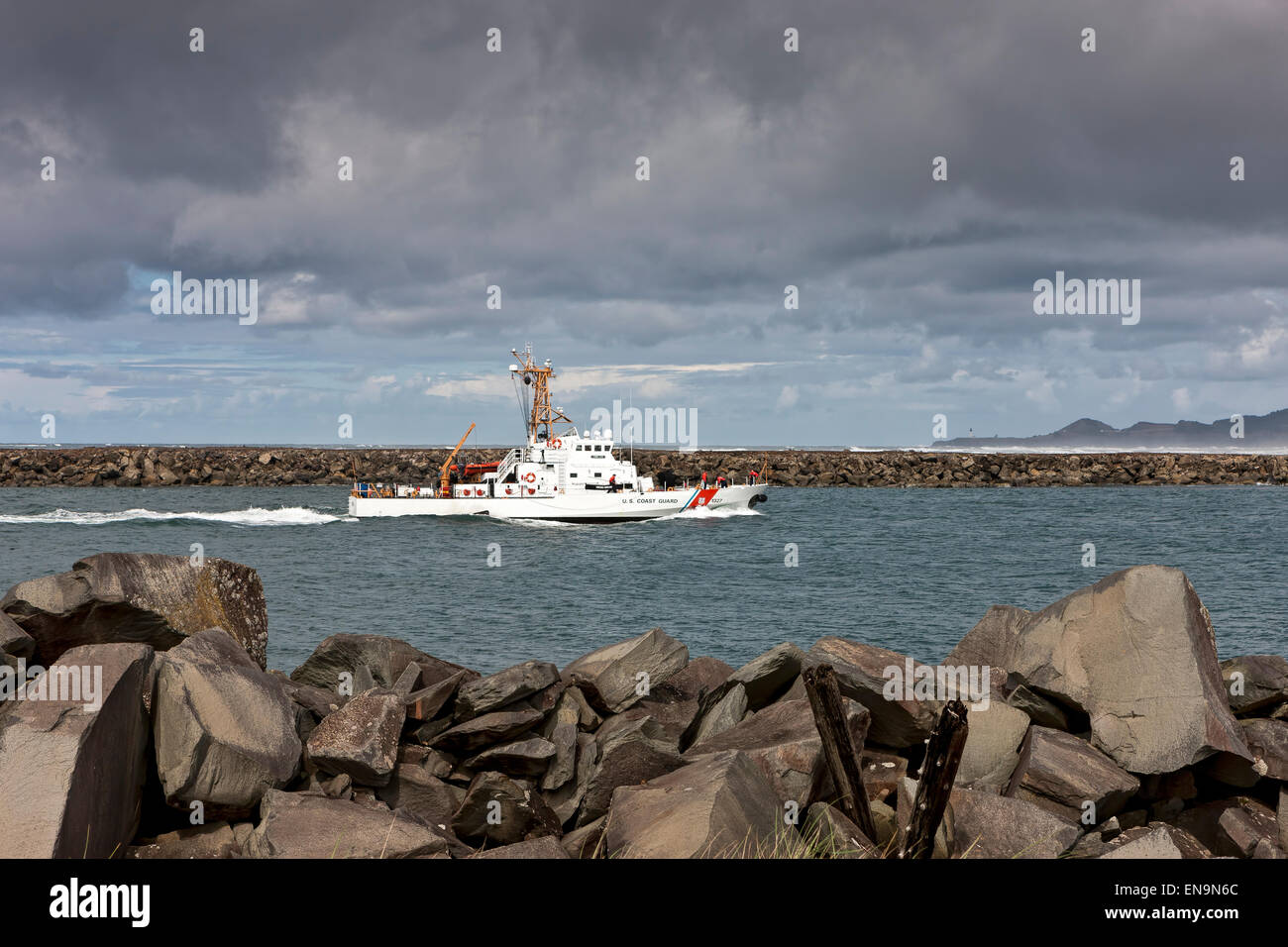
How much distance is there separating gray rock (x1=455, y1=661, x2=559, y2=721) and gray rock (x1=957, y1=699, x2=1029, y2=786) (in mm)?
4368

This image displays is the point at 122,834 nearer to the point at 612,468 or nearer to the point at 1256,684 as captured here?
the point at 1256,684

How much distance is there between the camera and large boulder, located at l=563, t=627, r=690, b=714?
34.6 ft

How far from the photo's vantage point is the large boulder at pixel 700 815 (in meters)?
6.24

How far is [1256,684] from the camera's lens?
997 cm

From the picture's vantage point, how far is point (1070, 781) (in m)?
Answer: 7.54

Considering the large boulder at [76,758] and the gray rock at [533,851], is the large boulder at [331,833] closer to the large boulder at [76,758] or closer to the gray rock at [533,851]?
the gray rock at [533,851]

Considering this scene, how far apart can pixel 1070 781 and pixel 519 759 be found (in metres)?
5.00

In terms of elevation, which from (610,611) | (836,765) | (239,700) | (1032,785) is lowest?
(610,611)

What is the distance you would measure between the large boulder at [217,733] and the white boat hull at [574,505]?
51.6m

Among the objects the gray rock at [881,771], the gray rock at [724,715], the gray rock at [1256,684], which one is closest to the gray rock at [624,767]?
the gray rock at [724,715]

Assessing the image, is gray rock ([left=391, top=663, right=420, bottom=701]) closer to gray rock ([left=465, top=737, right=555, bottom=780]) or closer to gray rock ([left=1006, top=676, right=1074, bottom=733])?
gray rock ([left=465, top=737, right=555, bottom=780])

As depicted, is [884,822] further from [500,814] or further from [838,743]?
[500,814]
